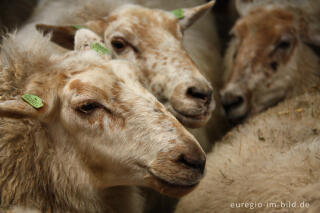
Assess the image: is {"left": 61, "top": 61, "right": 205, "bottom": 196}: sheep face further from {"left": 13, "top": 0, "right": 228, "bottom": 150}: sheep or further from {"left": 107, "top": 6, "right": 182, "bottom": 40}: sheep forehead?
{"left": 107, "top": 6, "right": 182, "bottom": 40}: sheep forehead

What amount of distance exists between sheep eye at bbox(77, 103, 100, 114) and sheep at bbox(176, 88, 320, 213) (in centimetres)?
97

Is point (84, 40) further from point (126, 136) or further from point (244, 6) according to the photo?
point (244, 6)

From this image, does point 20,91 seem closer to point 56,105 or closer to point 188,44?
point 56,105

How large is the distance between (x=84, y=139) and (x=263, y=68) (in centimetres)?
195

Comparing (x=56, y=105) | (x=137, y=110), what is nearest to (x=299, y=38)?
(x=137, y=110)

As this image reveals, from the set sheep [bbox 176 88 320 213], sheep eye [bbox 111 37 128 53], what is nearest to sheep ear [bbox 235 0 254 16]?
sheep [bbox 176 88 320 213]

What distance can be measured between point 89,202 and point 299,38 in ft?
8.15

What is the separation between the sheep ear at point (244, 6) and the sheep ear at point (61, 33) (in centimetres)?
184

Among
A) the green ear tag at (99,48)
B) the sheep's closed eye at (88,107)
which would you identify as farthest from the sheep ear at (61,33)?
the sheep's closed eye at (88,107)

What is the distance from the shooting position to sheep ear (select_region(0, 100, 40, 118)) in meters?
1.59

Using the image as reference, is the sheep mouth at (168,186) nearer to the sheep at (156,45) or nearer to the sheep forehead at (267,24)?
the sheep at (156,45)

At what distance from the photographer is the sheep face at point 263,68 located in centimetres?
308

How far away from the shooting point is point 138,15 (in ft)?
8.98

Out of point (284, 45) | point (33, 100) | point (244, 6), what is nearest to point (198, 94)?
point (33, 100)
